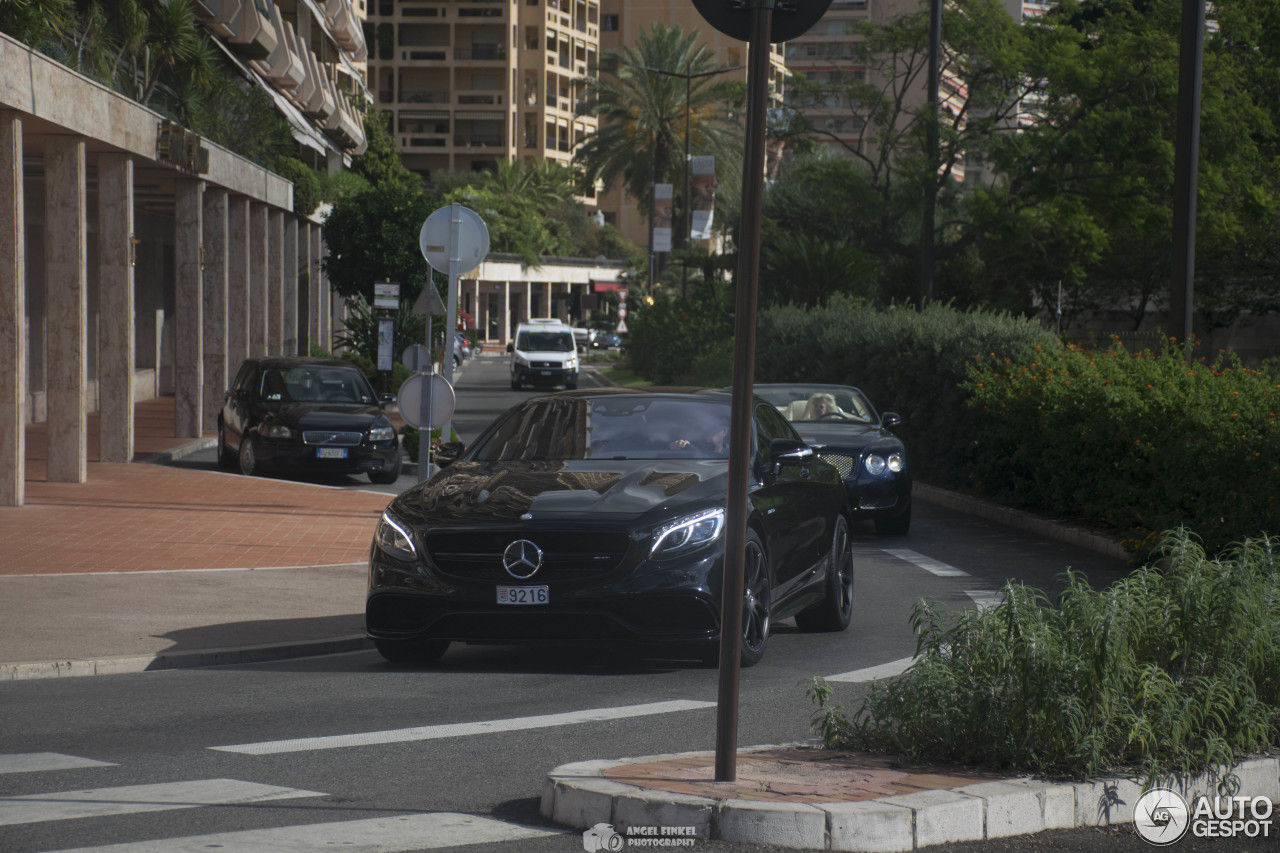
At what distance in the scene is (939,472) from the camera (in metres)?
20.5

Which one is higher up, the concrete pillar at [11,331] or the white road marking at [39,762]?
the concrete pillar at [11,331]

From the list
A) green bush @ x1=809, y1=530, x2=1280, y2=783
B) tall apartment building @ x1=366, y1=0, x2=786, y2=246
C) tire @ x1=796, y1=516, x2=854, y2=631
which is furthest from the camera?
tall apartment building @ x1=366, y1=0, x2=786, y2=246

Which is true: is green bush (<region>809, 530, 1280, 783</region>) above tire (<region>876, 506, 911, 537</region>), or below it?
above

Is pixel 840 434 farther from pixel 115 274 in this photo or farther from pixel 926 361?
pixel 115 274

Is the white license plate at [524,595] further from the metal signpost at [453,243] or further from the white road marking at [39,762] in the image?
the metal signpost at [453,243]

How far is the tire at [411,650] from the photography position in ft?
29.0

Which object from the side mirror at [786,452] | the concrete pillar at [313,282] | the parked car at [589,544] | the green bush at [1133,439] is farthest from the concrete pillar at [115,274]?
the concrete pillar at [313,282]

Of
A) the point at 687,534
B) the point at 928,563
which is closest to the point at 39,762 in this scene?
the point at 687,534

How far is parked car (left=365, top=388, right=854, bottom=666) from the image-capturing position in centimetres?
812

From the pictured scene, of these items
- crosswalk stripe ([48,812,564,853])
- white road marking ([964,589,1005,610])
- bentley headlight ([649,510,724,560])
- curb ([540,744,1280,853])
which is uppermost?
bentley headlight ([649,510,724,560])

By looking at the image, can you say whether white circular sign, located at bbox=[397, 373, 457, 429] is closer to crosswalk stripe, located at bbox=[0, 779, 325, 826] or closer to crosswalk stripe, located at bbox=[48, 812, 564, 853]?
crosswalk stripe, located at bbox=[0, 779, 325, 826]

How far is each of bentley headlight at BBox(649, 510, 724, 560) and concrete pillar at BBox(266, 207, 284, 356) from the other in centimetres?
2756

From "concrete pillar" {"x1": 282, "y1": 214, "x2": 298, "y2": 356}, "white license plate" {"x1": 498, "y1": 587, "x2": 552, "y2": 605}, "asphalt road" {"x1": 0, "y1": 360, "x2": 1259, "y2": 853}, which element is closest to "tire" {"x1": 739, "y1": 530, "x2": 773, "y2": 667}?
"asphalt road" {"x1": 0, "y1": 360, "x2": 1259, "y2": 853}

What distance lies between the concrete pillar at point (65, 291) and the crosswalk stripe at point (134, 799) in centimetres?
1308
